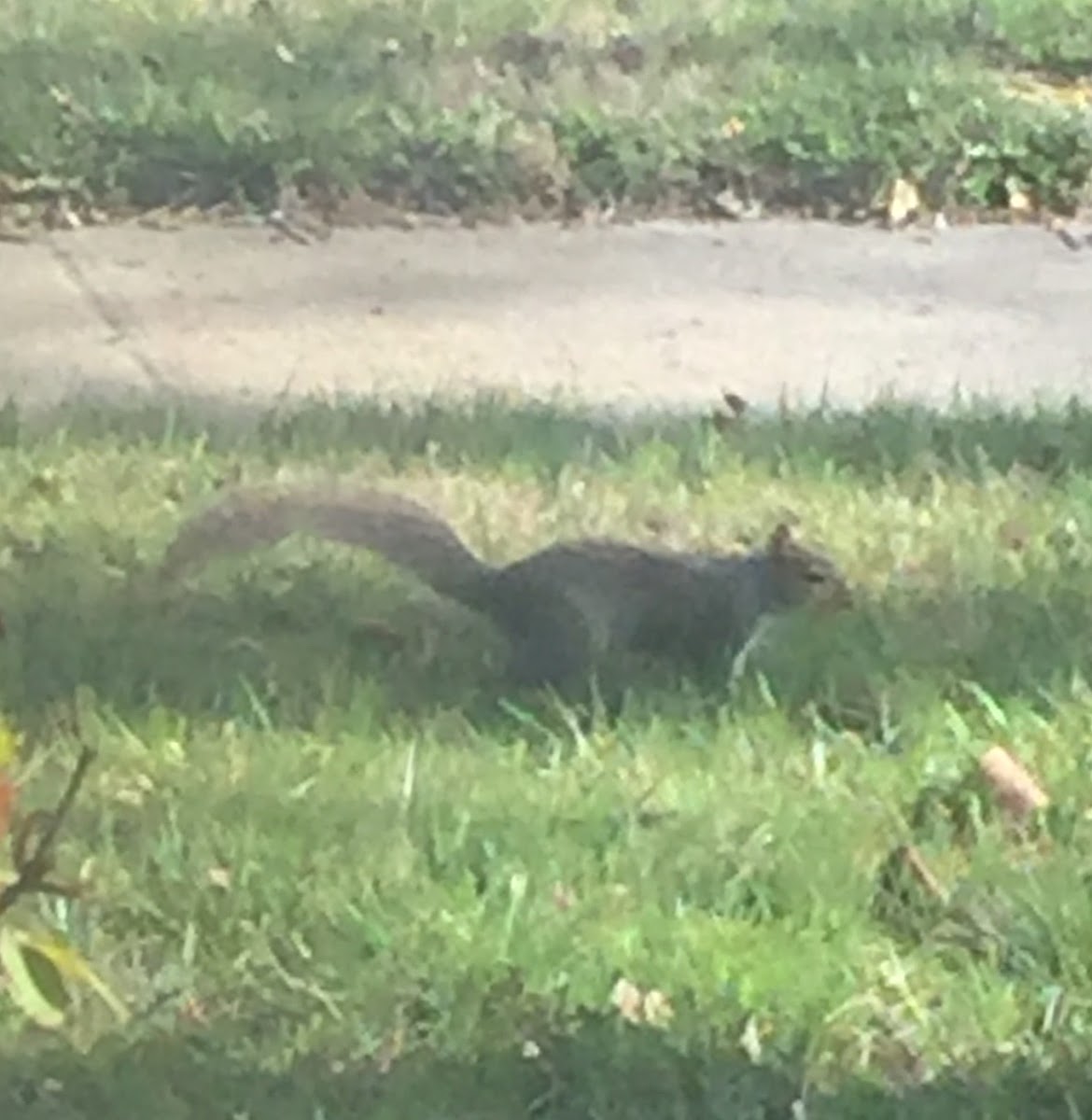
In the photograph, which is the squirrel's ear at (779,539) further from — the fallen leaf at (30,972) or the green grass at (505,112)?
the fallen leaf at (30,972)

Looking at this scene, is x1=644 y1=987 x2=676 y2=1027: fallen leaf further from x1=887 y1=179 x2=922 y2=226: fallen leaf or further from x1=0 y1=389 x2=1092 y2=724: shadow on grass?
x1=887 y1=179 x2=922 y2=226: fallen leaf

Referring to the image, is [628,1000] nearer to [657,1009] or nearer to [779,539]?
[657,1009]

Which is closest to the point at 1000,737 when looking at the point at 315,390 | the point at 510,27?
the point at 315,390

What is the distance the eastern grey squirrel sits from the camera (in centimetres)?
415

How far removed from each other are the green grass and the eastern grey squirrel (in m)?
2.19

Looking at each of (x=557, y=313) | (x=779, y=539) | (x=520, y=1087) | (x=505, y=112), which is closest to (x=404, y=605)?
(x=779, y=539)

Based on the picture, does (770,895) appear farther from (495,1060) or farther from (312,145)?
(312,145)

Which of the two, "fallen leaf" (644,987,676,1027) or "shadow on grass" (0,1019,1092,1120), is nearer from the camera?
"shadow on grass" (0,1019,1092,1120)

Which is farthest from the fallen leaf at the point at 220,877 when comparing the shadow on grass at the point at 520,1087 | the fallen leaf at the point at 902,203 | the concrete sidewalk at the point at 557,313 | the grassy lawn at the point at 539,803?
the fallen leaf at the point at 902,203

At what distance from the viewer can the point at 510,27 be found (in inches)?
282

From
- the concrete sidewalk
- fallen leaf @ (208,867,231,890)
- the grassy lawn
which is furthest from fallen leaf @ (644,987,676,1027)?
the concrete sidewalk

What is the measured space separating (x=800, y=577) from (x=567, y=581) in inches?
13.3

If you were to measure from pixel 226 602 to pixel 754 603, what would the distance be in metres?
0.75

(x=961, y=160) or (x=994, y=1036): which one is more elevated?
(x=994, y=1036)
